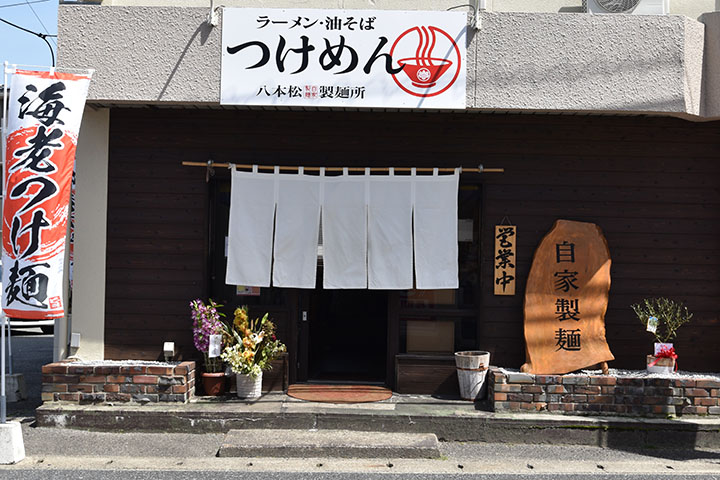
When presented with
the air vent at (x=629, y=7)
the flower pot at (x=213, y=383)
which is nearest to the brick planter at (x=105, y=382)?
the flower pot at (x=213, y=383)

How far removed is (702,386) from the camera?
7902mm

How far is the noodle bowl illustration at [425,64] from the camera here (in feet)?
27.0

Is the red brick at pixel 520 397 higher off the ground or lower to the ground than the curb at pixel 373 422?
higher

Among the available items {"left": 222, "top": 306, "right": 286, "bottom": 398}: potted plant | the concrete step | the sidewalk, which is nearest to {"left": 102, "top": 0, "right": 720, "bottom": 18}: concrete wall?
{"left": 222, "top": 306, "right": 286, "bottom": 398}: potted plant

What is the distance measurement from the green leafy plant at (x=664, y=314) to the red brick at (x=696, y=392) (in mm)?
749

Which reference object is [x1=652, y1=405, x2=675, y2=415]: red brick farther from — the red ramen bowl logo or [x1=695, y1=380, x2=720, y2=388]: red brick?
the red ramen bowl logo

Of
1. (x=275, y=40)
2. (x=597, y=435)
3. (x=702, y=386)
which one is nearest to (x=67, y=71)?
(x=275, y=40)

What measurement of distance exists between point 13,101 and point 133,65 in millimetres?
1636

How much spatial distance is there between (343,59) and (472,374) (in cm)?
432

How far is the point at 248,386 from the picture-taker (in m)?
8.32

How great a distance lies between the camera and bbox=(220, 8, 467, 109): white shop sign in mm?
8234

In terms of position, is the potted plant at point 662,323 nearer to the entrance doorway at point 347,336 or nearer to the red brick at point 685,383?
the red brick at point 685,383

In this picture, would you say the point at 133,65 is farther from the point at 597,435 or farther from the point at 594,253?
the point at 597,435

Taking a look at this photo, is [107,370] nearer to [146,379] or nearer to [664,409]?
[146,379]
